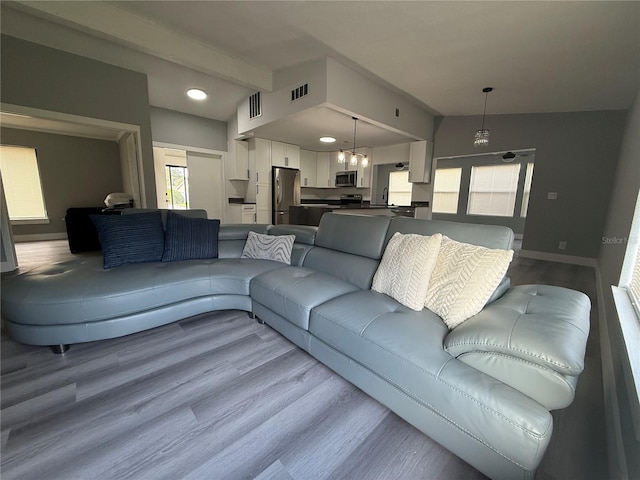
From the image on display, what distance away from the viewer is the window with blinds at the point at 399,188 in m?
6.86

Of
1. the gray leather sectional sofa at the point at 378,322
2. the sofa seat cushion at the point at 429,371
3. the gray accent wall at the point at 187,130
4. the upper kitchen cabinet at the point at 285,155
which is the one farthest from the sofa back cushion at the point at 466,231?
the gray accent wall at the point at 187,130

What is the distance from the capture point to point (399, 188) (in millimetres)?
6992

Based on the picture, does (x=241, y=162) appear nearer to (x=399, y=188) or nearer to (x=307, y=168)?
(x=307, y=168)

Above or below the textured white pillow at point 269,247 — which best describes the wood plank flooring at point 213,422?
below

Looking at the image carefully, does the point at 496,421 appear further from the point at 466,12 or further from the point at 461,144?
the point at 461,144

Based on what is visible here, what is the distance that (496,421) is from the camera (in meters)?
0.88

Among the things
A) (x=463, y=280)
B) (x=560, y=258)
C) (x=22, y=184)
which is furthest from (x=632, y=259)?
(x=22, y=184)

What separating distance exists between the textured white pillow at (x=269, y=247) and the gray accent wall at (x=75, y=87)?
2394 mm

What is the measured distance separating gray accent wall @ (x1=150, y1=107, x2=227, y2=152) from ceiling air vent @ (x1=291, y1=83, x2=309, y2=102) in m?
2.88

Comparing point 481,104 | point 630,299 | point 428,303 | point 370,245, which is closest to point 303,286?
point 370,245

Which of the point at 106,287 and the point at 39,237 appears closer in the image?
the point at 106,287

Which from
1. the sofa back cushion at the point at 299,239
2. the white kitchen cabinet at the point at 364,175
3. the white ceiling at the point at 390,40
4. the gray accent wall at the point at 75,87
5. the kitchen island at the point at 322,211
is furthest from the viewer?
the white kitchen cabinet at the point at 364,175

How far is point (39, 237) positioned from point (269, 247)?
22.1 feet

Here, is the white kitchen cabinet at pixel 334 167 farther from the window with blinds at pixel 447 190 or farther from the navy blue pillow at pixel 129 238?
the navy blue pillow at pixel 129 238
